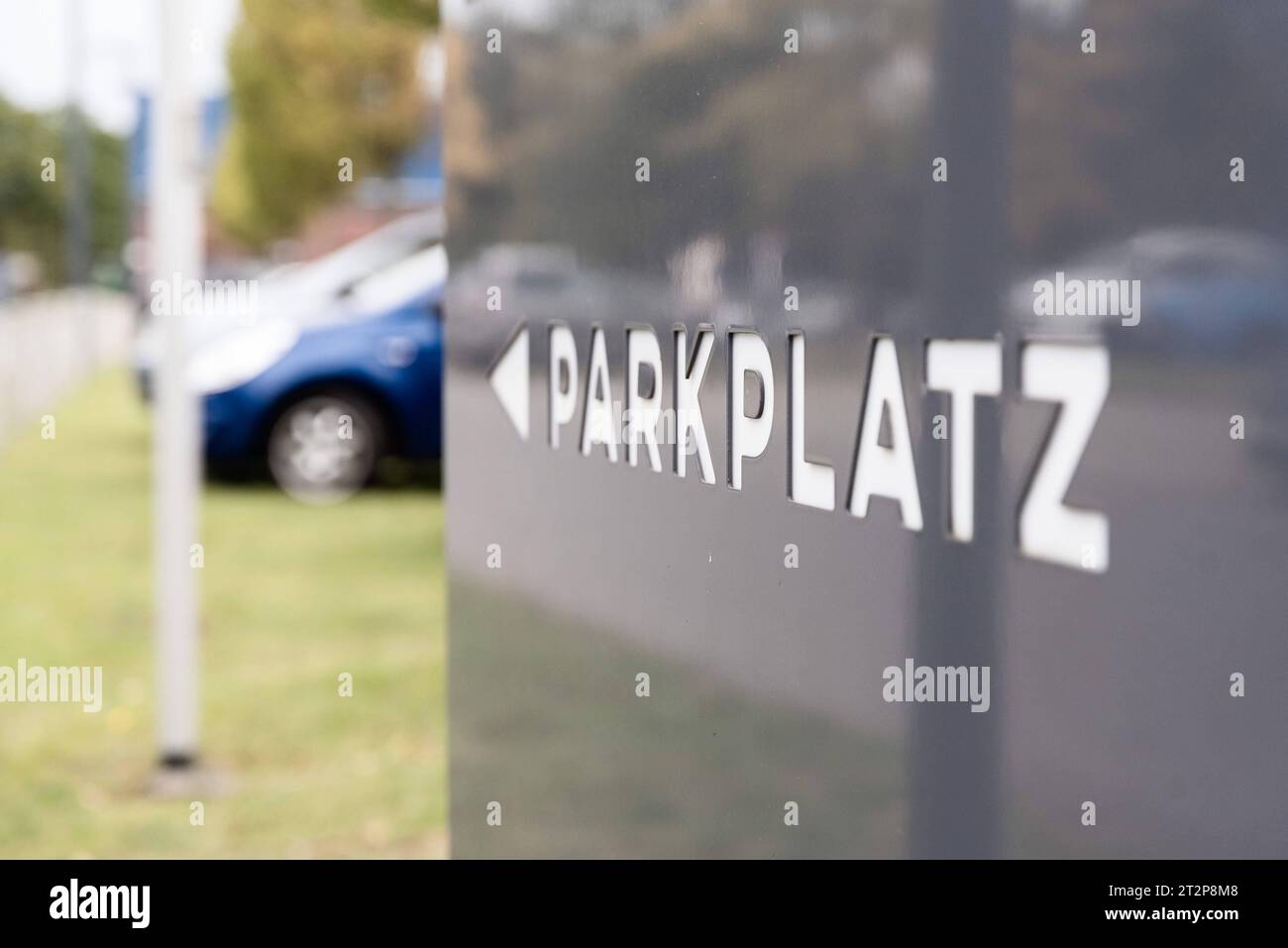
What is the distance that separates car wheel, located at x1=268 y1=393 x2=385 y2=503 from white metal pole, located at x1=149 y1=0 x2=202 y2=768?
17.8ft

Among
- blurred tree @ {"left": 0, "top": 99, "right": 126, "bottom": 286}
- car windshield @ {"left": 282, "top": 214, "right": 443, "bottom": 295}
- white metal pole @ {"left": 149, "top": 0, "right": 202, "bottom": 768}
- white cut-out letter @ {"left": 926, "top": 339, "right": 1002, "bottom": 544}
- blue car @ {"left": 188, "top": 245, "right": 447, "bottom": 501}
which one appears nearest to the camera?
white cut-out letter @ {"left": 926, "top": 339, "right": 1002, "bottom": 544}

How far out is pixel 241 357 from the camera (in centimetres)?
1107

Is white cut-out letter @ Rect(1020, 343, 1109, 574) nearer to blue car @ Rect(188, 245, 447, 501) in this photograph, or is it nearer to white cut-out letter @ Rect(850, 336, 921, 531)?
white cut-out letter @ Rect(850, 336, 921, 531)

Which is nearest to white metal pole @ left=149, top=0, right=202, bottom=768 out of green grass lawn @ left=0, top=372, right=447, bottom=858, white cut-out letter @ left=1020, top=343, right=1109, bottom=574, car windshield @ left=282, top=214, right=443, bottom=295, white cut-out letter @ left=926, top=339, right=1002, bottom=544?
green grass lawn @ left=0, top=372, right=447, bottom=858

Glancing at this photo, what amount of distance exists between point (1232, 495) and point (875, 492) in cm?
38

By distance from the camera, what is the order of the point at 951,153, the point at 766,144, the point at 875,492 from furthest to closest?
the point at 766,144 → the point at 875,492 → the point at 951,153

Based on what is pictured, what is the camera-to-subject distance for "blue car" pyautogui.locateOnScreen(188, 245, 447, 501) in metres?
11.0

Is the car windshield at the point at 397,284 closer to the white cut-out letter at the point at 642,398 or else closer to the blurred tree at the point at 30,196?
the white cut-out letter at the point at 642,398

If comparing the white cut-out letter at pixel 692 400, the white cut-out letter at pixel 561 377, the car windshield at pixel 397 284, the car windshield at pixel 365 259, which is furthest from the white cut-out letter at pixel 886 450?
the car windshield at pixel 365 259

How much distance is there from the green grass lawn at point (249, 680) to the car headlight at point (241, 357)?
2.46 feet

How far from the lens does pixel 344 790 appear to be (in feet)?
16.9
